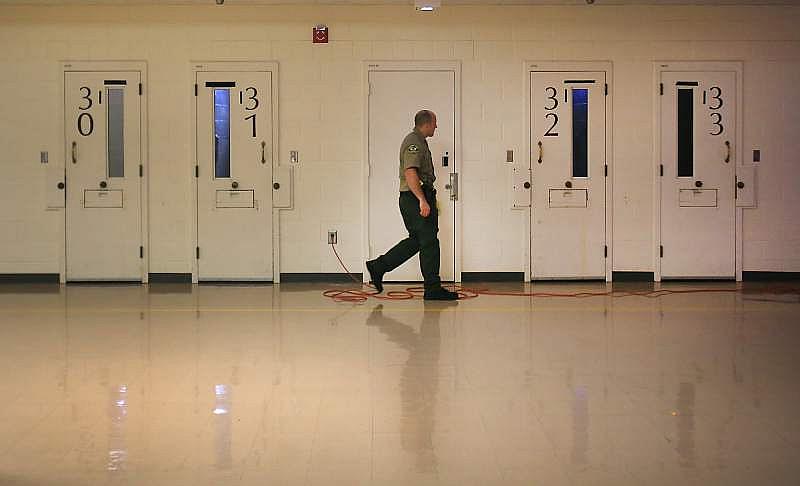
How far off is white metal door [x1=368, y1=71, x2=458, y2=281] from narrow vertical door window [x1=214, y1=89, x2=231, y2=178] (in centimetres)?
143

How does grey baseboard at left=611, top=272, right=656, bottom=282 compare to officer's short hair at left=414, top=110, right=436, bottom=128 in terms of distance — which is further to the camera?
grey baseboard at left=611, top=272, right=656, bottom=282

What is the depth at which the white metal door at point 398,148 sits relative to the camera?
9.89 m

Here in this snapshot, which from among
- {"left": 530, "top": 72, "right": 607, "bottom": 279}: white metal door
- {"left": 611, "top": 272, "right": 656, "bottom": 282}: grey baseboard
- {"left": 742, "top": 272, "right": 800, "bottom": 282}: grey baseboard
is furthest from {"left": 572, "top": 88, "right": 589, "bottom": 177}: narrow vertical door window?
{"left": 742, "top": 272, "right": 800, "bottom": 282}: grey baseboard

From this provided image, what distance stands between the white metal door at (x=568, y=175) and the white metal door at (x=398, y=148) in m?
0.85

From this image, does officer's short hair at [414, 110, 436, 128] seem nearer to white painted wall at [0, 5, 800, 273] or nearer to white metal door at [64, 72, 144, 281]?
white painted wall at [0, 5, 800, 273]

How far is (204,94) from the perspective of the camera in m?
9.94

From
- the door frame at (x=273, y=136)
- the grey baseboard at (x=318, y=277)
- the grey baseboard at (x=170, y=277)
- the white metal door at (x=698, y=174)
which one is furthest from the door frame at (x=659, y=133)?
the grey baseboard at (x=170, y=277)

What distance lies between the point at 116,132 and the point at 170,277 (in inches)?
61.4

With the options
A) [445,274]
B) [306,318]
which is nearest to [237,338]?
[306,318]

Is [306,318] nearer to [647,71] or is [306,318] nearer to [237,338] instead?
[237,338]

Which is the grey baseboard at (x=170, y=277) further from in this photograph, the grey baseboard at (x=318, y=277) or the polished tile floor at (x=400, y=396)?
the polished tile floor at (x=400, y=396)

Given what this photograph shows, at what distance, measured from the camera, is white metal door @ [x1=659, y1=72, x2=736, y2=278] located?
1002 centimetres

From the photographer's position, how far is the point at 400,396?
4.50 metres

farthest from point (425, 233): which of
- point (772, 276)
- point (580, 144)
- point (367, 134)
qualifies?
point (772, 276)
